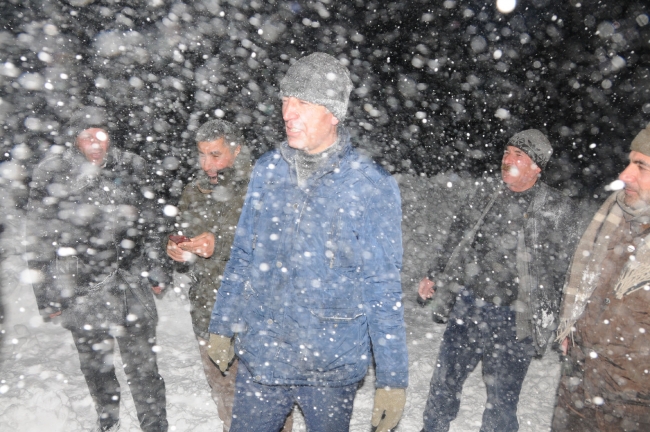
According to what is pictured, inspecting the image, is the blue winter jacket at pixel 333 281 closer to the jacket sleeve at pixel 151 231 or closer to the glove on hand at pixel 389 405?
the glove on hand at pixel 389 405

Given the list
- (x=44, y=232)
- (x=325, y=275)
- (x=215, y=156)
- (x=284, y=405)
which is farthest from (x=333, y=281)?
(x=44, y=232)

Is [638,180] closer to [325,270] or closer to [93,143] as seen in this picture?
[325,270]

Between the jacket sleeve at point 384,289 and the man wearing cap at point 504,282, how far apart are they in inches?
54.0

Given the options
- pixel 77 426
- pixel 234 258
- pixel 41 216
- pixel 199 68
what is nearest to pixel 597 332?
pixel 234 258

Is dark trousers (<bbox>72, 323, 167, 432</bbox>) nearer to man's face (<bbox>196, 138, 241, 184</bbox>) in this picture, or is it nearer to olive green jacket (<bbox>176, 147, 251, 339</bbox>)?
olive green jacket (<bbox>176, 147, 251, 339</bbox>)

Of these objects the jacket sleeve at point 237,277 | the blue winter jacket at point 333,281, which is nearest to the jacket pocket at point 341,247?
the blue winter jacket at point 333,281

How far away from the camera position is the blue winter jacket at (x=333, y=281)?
2.15 m

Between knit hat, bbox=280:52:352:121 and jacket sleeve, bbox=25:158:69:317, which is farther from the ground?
knit hat, bbox=280:52:352:121

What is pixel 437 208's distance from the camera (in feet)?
25.3

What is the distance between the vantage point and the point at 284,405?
234cm

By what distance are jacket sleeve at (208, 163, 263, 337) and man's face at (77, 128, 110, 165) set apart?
4.15 ft

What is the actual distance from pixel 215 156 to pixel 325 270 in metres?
1.40

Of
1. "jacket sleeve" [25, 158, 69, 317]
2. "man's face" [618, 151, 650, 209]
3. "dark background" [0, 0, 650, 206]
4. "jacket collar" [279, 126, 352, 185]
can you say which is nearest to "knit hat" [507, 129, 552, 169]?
"man's face" [618, 151, 650, 209]

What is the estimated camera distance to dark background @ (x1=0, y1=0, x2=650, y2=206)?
6.77 m
